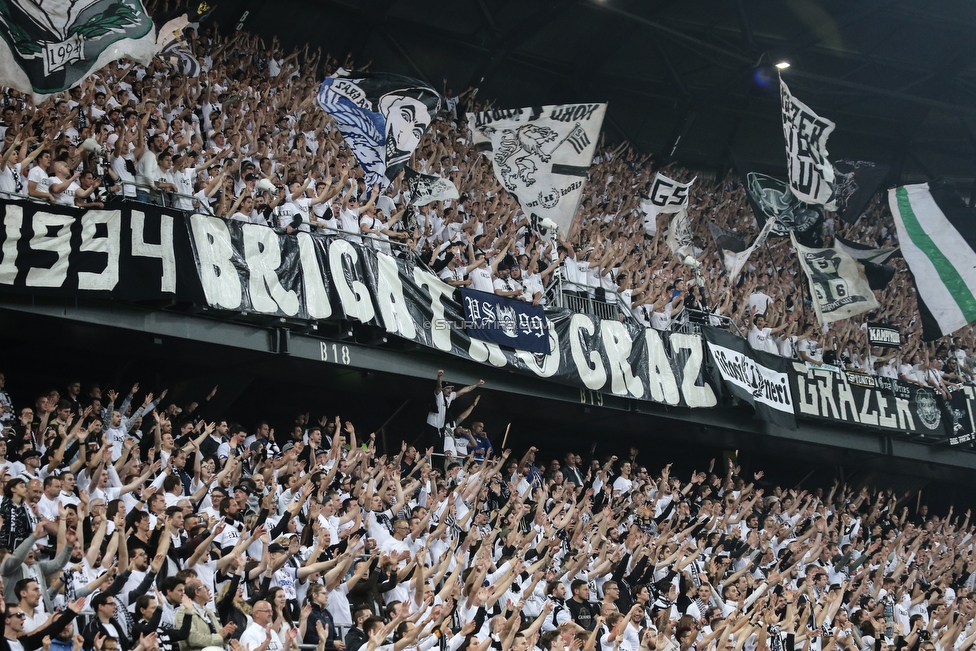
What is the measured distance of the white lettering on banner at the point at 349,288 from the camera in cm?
1513

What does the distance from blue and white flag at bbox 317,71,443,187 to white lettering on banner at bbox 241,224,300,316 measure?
1841 millimetres

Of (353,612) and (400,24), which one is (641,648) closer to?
(353,612)

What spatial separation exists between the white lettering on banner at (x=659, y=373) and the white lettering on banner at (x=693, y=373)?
0.78 feet

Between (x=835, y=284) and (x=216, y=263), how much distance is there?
43.6 feet

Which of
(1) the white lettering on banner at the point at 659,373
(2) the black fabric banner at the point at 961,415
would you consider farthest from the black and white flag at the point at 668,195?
(2) the black fabric banner at the point at 961,415

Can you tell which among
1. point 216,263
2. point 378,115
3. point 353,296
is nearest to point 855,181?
point 378,115

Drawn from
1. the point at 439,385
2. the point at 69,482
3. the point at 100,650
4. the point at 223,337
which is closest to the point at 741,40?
the point at 439,385

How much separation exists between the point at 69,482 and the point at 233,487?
228 centimetres

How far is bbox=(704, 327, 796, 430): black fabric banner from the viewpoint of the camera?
2005cm

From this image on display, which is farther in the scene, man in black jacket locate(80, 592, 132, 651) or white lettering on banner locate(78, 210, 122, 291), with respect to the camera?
white lettering on banner locate(78, 210, 122, 291)

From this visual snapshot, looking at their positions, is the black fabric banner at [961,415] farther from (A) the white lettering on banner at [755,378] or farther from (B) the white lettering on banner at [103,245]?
(B) the white lettering on banner at [103,245]

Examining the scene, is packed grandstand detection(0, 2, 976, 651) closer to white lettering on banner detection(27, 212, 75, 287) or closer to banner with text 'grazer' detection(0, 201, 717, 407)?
white lettering on banner detection(27, 212, 75, 287)

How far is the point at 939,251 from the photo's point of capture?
21.2 meters

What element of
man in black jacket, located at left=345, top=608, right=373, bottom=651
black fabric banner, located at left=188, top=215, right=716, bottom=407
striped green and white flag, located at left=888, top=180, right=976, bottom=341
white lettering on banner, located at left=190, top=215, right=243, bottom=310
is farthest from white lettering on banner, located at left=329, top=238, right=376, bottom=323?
striped green and white flag, located at left=888, top=180, right=976, bottom=341
